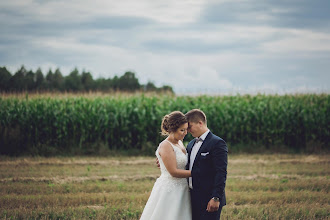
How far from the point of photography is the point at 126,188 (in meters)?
8.88

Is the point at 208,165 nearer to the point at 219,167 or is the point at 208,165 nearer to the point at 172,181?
the point at 219,167

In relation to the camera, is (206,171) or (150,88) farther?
(150,88)

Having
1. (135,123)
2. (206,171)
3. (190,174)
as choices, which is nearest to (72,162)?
(135,123)

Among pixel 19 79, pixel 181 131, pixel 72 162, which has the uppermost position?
pixel 19 79

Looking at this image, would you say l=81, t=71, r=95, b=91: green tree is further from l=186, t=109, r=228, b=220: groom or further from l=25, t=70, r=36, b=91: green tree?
l=186, t=109, r=228, b=220: groom

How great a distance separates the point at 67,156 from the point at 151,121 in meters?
3.82

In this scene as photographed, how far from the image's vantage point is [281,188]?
8.99 metres

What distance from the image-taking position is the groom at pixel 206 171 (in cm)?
441

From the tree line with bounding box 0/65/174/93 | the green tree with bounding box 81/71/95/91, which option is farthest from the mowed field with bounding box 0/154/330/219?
the green tree with bounding box 81/71/95/91

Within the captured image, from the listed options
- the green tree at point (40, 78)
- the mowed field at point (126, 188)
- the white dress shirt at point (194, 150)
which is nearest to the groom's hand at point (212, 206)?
the white dress shirt at point (194, 150)

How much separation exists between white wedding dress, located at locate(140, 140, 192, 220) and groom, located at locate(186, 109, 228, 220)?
0.37ft

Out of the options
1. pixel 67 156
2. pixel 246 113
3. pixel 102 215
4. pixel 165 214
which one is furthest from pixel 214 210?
pixel 246 113

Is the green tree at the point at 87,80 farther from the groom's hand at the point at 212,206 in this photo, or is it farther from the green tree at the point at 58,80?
the groom's hand at the point at 212,206

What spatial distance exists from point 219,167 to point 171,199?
83cm
